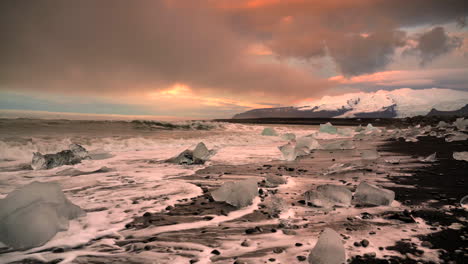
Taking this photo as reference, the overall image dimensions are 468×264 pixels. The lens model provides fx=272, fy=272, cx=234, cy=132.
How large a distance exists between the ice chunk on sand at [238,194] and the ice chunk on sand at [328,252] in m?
1.27

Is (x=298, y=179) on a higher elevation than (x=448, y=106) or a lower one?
lower

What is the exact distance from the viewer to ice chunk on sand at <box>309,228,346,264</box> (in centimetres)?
176

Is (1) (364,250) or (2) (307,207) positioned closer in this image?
(1) (364,250)

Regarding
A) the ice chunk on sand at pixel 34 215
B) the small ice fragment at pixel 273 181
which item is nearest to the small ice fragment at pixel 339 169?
the small ice fragment at pixel 273 181

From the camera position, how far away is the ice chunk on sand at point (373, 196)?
9.75ft

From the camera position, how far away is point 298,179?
4.44m

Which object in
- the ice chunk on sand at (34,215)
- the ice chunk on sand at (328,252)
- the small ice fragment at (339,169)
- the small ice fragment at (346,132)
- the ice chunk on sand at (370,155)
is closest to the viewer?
the ice chunk on sand at (328,252)

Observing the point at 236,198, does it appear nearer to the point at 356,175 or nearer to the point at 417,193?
the point at 417,193

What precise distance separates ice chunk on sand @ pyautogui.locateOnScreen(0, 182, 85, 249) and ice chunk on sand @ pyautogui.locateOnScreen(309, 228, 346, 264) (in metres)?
2.05

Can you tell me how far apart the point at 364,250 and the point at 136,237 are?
5.76 ft

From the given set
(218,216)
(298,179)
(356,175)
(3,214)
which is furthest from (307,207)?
(3,214)

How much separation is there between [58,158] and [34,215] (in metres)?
4.05

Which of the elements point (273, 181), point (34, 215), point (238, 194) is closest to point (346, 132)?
point (273, 181)

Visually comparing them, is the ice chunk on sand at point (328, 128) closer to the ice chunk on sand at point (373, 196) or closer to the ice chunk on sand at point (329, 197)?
the ice chunk on sand at point (373, 196)
